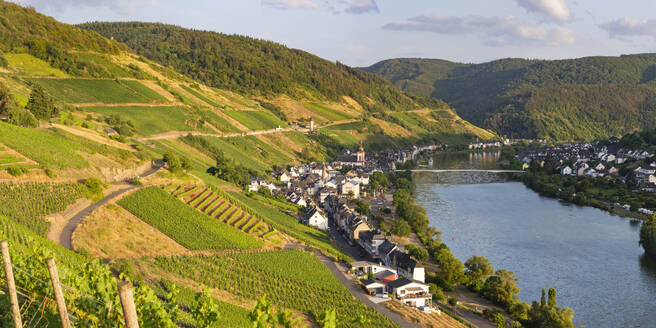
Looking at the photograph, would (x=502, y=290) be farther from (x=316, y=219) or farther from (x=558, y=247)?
(x=316, y=219)

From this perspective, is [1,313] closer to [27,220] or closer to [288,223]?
[27,220]

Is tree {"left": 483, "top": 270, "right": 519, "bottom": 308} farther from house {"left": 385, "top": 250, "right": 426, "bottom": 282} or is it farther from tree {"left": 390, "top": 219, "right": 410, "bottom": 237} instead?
tree {"left": 390, "top": 219, "right": 410, "bottom": 237}

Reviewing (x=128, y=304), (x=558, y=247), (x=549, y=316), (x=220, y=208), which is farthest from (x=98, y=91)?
(x=128, y=304)

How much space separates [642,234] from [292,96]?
397ft

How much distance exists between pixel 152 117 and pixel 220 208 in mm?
40907

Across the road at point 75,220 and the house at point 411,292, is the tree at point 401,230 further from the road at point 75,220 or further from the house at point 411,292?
the road at point 75,220

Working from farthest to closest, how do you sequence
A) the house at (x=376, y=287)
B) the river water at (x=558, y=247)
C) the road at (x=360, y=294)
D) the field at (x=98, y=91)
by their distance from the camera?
1. the field at (x=98, y=91)
2. the river water at (x=558, y=247)
3. the house at (x=376, y=287)
4. the road at (x=360, y=294)

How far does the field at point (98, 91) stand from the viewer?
69.4 meters

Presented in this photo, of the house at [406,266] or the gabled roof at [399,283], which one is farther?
the house at [406,266]

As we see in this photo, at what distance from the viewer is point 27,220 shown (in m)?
26.7

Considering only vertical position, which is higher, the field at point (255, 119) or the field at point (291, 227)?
the field at point (255, 119)

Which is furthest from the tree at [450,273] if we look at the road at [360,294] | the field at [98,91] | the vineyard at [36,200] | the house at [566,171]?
the house at [566,171]

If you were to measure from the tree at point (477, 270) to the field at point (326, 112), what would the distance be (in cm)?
11083

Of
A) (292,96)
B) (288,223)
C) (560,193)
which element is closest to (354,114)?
(292,96)
